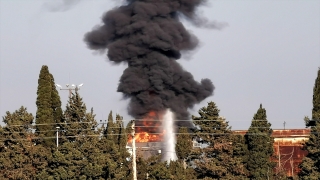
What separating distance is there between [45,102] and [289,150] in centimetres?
2107

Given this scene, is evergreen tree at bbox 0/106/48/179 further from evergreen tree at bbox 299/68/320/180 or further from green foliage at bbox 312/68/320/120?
green foliage at bbox 312/68/320/120

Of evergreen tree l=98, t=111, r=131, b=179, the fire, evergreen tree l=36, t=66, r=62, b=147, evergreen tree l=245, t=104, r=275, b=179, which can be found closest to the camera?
evergreen tree l=98, t=111, r=131, b=179

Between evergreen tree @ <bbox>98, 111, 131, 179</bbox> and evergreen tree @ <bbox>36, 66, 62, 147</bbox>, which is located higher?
evergreen tree @ <bbox>36, 66, 62, 147</bbox>

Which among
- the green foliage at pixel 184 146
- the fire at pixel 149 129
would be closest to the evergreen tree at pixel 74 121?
the green foliage at pixel 184 146

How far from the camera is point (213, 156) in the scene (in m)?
55.2

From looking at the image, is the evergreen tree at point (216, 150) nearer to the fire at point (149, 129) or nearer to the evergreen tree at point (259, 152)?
the evergreen tree at point (259, 152)

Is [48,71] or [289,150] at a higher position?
[48,71]

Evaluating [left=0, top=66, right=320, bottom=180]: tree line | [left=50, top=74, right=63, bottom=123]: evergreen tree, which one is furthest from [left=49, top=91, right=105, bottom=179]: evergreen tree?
[left=50, top=74, right=63, bottom=123]: evergreen tree

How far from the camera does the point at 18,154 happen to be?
182 ft

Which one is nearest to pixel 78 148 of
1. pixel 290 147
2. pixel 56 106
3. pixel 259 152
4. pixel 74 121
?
pixel 74 121

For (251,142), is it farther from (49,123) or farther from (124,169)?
(49,123)

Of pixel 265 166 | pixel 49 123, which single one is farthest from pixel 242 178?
pixel 49 123

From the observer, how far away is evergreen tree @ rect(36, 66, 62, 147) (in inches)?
2270

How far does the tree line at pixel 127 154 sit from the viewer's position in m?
53.2
